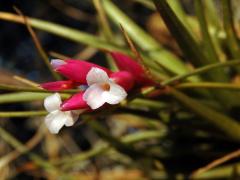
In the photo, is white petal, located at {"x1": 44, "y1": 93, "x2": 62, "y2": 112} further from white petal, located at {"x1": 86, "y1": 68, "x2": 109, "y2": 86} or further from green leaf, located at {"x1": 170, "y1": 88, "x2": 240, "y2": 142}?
green leaf, located at {"x1": 170, "y1": 88, "x2": 240, "y2": 142}

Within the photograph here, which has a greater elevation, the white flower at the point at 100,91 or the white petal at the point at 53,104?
the white petal at the point at 53,104

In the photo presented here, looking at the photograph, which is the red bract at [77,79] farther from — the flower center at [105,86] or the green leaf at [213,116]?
the green leaf at [213,116]

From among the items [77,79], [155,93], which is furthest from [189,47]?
[77,79]

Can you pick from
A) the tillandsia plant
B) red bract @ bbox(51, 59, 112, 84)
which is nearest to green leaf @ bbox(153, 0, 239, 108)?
the tillandsia plant

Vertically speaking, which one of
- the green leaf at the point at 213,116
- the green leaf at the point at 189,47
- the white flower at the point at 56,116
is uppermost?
the green leaf at the point at 189,47

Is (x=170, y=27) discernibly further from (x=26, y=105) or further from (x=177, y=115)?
(x=26, y=105)

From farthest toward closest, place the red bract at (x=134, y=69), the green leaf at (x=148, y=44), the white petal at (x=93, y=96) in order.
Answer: the green leaf at (x=148, y=44), the red bract at (x=134, y=69), the white petal at (x=93, y=96)

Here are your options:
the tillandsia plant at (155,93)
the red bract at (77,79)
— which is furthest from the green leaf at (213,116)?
the red bract at (77,79)

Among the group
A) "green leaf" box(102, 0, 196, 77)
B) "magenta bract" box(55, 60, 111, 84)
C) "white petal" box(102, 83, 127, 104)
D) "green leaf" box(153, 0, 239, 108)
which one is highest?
"green leaf" box(102, 0, 196, 77)
